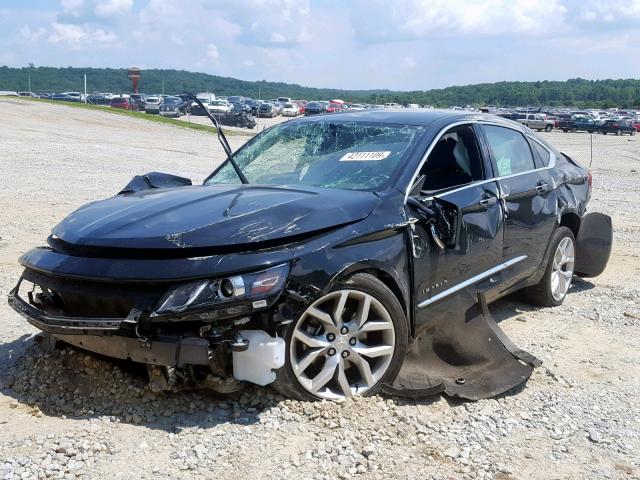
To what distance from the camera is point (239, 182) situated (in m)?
5.02

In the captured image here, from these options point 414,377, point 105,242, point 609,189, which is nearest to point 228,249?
point 105,242

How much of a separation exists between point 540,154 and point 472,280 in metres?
1.93

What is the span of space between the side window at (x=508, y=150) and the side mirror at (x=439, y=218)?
100 cm

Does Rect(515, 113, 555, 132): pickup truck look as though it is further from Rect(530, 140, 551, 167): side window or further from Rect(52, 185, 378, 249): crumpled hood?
Rect(52, 185, 378, 249): crumpled hood

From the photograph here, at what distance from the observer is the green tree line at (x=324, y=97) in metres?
120

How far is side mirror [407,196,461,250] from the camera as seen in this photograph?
439 centimetres

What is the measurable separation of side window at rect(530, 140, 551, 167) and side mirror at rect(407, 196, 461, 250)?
194 centimetres

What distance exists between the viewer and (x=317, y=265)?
12.1 ft

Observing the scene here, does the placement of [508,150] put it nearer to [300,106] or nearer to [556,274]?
[556,274]

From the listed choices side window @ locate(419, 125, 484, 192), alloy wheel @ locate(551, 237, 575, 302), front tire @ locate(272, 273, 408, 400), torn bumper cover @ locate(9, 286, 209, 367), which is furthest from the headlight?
alloy wheel @ locate(551, 237, 575, 302)

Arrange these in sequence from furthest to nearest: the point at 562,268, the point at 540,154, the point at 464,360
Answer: the point at 562,268 < the point at 540,154 < the point at 464,360

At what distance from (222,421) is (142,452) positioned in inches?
18.2

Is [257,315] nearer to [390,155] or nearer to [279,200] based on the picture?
[279,200]

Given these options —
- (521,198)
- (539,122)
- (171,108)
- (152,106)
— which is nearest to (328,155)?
(521,198)
